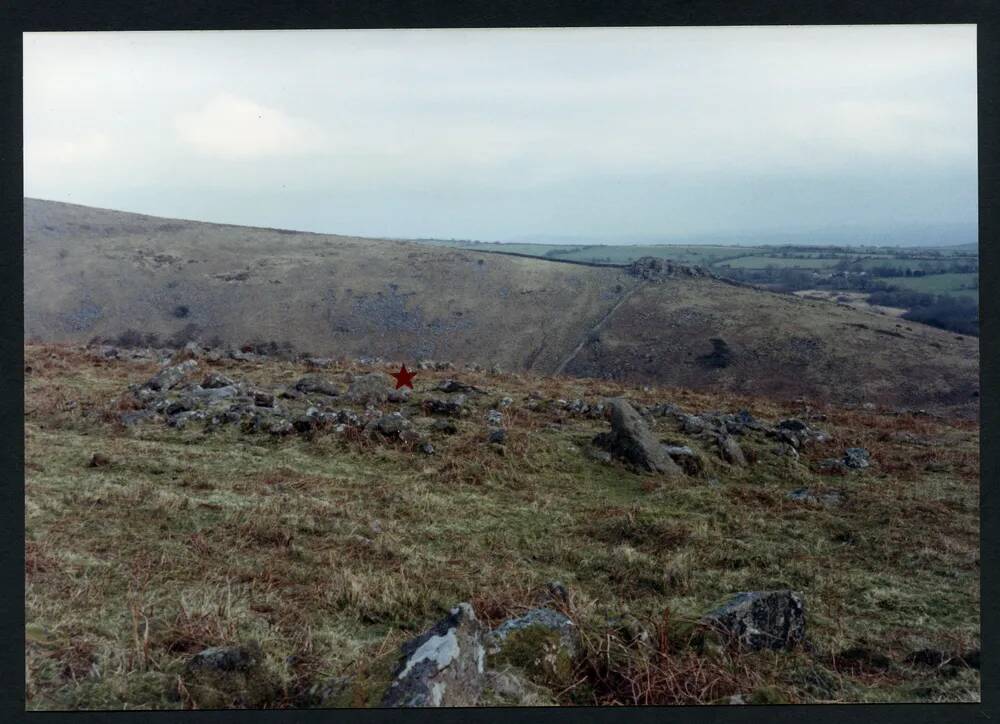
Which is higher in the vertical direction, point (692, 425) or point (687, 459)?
point (692, 425)

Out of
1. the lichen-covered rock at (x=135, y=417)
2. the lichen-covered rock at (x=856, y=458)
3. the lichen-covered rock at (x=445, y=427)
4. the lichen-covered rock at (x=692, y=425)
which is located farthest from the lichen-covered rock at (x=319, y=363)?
the lichen-covered rock at (x=856, y=458)

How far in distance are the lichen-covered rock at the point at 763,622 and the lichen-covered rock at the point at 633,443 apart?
2.69 m

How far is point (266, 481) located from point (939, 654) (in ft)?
19.1

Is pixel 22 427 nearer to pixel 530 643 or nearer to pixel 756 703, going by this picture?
pixel 530 643

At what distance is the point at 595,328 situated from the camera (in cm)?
1936

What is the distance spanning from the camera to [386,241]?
82.3 feet

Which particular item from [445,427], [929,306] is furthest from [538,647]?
[929,306]

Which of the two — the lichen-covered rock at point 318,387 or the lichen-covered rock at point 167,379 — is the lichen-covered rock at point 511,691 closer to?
the lichen-covered rock at point 318,387

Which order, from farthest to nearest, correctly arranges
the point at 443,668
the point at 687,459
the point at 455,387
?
the point at 455,387
the point at 687,459
the point at 443,668

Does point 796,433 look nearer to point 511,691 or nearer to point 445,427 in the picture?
point 445,427

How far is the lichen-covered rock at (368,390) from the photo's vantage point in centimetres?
916

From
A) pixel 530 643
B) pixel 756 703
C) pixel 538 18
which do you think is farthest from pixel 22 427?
pixel 756 703

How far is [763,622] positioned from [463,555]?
233 cm

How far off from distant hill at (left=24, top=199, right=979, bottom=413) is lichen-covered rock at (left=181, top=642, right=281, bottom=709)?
39.5 feet
